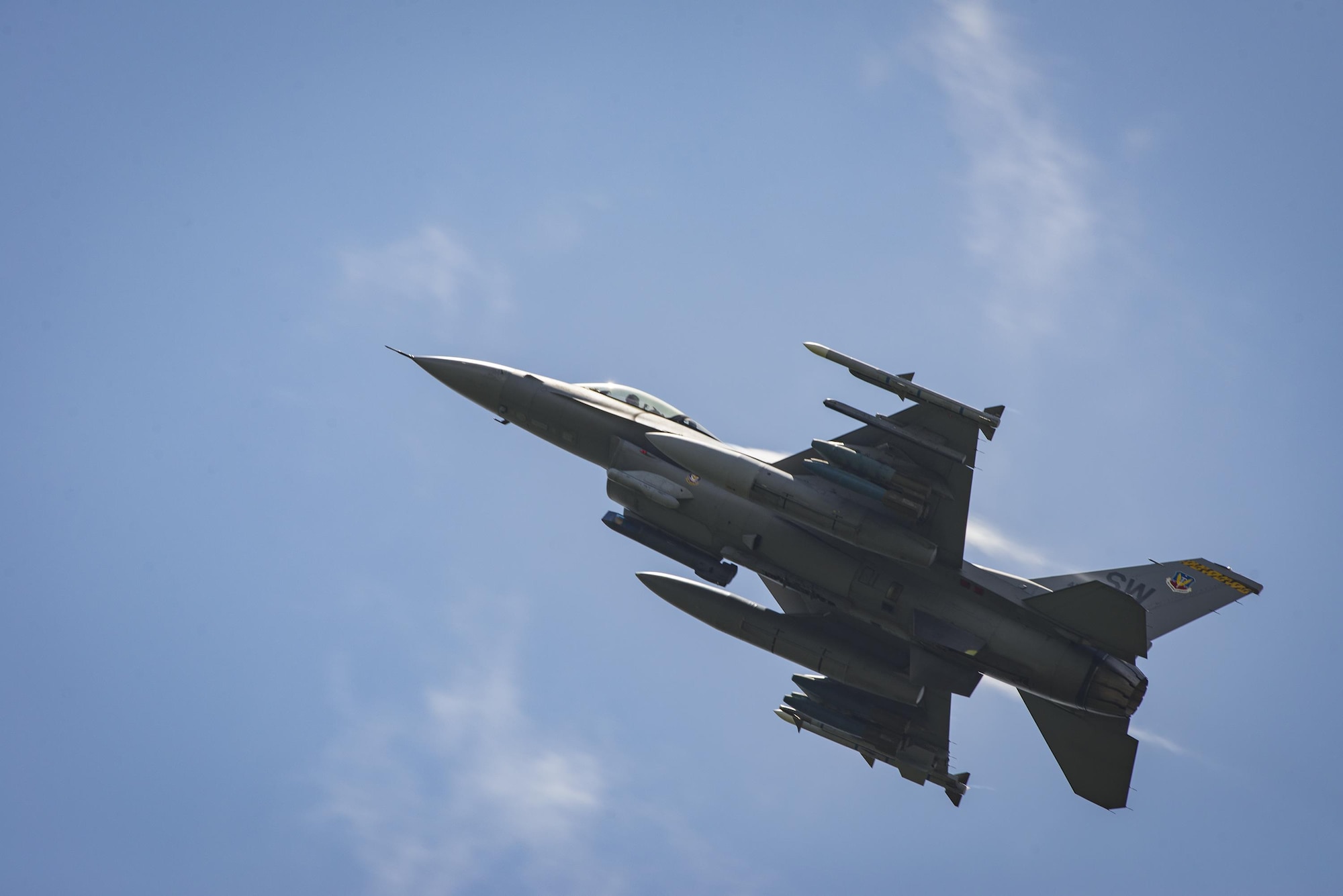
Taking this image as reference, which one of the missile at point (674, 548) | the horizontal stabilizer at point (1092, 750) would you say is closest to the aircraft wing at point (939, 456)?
the missile at point (674, 548)

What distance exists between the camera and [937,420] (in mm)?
18625

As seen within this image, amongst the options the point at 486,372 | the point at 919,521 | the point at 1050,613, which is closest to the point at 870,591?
the point at 919,521

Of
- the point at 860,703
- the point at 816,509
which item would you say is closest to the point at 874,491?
the point at 816,509

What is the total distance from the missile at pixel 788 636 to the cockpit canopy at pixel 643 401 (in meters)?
3.04

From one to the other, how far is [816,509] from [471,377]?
282 inches

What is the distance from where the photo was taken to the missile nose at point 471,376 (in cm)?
2162

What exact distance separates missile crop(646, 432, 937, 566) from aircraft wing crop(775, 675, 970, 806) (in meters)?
4.67

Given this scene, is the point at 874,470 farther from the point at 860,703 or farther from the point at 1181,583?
the point at 1181,583

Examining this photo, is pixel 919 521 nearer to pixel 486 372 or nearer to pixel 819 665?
pixel 819 665

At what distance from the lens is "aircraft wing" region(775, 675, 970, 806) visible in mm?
22328

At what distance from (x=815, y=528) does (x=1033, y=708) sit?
5836 millimetres

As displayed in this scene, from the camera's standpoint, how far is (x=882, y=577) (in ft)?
65.2

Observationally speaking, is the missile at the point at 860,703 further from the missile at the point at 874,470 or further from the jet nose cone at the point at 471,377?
the jet nose cone at the point at 471,377

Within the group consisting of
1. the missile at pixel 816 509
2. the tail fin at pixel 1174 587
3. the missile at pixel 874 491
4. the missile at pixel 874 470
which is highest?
the tail fin at pixel 1174 587
